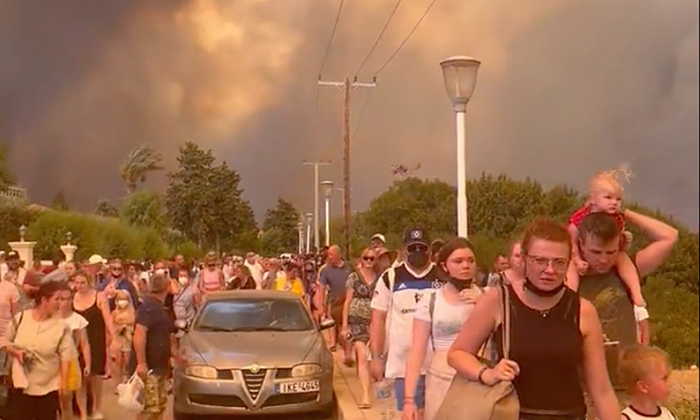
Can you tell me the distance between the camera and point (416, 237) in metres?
6.34

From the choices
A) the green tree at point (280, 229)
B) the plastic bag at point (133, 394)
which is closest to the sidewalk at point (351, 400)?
the green tree at point (280, 229)

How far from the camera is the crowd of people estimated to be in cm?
347

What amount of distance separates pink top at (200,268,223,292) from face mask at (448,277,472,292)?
6546 mm

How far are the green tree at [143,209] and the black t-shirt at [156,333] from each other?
2069 millimetres

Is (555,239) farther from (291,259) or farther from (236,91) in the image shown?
(291,259)

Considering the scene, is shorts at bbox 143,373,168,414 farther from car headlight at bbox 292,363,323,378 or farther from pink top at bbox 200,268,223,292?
pink top at bbox 200,268,223,292

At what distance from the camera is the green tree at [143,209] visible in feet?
32.3

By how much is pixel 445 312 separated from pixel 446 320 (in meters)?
0.04

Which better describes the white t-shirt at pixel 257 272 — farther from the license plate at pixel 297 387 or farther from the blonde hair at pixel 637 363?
the blonde hair at pixel 637 363

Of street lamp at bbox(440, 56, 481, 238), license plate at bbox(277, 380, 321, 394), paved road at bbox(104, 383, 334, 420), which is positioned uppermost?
street lamp at bbox(440, 56, 481, 238)

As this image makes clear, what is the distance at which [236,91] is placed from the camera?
31.6 ft

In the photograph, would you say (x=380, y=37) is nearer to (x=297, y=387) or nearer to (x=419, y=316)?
(x=297, y=387)

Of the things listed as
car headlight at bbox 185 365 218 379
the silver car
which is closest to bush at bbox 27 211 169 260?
the silver car

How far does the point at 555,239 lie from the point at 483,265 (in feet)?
25.1
